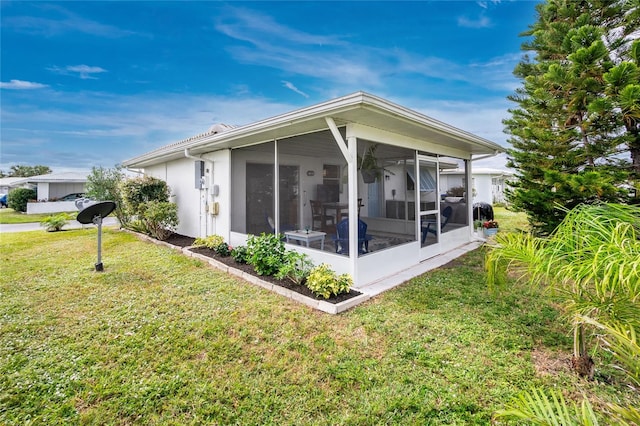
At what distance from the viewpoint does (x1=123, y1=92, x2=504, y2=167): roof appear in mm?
3646

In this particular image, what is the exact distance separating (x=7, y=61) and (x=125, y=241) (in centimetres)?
654

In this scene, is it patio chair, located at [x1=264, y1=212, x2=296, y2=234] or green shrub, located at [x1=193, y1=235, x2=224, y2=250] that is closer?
patio chair, located at [x1=264, y1=212, x2=296, y2=234]

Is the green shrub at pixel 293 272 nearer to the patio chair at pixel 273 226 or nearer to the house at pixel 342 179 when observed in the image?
the house at pixel 342 179

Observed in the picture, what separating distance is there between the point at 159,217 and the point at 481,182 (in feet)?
54.0

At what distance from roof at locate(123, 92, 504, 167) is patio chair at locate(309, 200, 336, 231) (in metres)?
Result: 1.40

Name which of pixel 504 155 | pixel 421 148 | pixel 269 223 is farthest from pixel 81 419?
pixel 504 155

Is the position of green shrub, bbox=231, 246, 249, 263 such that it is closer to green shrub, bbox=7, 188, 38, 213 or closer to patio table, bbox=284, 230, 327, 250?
patio table, bbox=284, 230, 327, 250

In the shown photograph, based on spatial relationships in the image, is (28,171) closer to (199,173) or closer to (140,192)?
(140,192)

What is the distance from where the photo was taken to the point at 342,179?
4.92 metres

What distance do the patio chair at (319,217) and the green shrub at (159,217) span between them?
16.5 feet

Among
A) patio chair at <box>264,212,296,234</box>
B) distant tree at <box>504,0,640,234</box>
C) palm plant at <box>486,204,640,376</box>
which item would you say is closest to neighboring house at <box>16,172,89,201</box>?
patio chair at <box>264,212,296,234</box>

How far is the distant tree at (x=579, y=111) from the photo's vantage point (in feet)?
16.5

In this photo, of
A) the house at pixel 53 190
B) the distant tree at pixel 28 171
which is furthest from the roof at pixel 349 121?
the distant tree at pixel 28 171

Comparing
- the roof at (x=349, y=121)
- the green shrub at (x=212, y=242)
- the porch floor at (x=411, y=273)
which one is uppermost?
the roof at (x=349, y=121)
